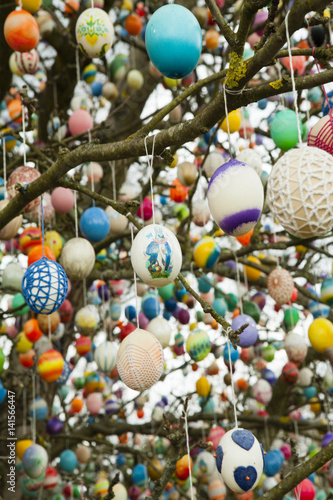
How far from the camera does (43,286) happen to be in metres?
2.07

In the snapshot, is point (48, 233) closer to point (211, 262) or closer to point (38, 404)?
point (211, 262)

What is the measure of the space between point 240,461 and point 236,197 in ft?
2.69

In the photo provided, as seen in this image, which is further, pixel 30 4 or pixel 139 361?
pixel 30 4

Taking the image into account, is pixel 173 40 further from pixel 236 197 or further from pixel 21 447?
pixel 21 447

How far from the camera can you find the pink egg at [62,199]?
126 inches

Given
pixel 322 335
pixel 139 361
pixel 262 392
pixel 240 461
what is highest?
pixel 322 335

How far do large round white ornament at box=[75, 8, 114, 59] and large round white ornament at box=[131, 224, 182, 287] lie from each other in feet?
4.65

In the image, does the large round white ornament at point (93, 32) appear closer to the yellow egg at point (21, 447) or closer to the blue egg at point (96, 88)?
the blue egg at point (96, 88)

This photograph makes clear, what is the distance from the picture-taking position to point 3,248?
4848 millimetres

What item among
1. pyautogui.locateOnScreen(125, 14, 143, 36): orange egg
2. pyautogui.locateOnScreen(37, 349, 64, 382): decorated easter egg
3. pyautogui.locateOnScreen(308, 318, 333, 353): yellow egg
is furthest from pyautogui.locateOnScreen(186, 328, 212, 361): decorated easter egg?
pyautogui.locateOnScreen(125, 14, 143, 36): orange egg

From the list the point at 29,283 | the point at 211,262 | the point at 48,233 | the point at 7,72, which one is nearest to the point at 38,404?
the point at 48,233

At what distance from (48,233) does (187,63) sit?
1589 mm

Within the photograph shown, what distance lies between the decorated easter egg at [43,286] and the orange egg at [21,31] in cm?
120

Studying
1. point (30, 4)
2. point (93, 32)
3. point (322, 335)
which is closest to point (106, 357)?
point (322, 335)
